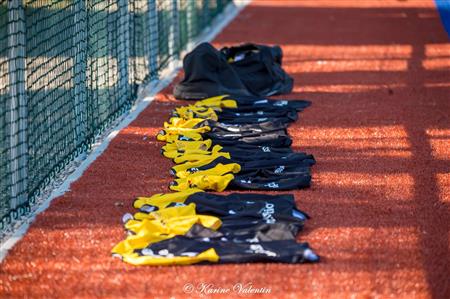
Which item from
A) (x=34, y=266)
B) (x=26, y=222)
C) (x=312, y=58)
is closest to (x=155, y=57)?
(x=312, y=58)

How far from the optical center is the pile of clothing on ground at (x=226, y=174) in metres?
5.27

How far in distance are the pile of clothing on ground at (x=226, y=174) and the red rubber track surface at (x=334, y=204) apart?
0.37ft

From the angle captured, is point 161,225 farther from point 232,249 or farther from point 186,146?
point 186,146

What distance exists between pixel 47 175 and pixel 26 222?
74cm

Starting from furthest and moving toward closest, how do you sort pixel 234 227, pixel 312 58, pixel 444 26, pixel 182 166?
pixel 444 26
pixel 312 58
pixel 182 166
pixel 234 227

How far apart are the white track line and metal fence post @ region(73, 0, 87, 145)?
24 centimetres

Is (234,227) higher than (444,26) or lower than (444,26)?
higher

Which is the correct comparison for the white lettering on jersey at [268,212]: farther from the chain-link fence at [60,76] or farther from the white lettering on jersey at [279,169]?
the chain-link fence at [60,76]

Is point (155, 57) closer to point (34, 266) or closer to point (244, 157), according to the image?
point (244, 157)

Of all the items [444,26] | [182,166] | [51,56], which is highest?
[51,56]

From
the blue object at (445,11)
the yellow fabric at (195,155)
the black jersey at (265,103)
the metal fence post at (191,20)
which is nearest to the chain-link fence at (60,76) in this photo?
the yellow fabric at (195,155)

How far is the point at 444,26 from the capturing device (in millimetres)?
15156

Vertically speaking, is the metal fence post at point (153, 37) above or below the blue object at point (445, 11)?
above

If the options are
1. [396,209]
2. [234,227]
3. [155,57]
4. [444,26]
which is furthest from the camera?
[444,26]
